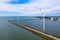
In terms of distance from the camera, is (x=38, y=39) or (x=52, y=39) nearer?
(x=52, y=39)

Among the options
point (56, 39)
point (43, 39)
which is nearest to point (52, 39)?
point (56, 39)

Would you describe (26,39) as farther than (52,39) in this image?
Yes

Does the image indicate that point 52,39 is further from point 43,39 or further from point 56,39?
point 43,39

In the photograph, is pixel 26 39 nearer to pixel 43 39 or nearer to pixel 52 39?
pixel 43 39

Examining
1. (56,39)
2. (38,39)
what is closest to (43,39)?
(38,39)

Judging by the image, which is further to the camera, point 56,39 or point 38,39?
point 38,39

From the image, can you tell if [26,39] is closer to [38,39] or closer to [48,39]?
[38,39]
